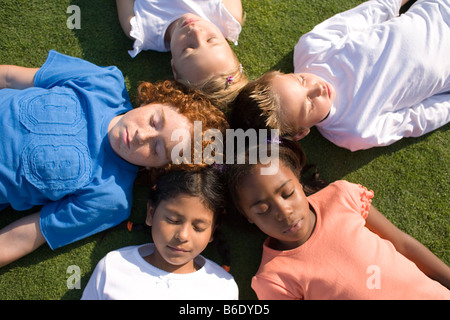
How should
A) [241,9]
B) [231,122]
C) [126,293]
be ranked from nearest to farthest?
[126,293], [231,122], [241,9]

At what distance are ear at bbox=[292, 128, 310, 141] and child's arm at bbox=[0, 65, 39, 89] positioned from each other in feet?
6.03

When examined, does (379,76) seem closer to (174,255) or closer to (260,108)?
(260,108)

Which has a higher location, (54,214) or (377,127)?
(377,127)

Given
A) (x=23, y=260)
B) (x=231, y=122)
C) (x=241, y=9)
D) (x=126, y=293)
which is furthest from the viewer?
(x=241, y=9)

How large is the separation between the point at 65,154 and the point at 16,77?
72 centimetres

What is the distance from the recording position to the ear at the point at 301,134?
7.72 feet

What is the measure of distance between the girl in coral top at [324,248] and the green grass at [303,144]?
0.26 m

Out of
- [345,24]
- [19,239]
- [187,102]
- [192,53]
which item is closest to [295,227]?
[187,102]

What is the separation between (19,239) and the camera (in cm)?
211

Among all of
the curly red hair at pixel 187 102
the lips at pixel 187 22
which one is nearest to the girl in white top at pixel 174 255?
the curly red hair at pixel 187 102

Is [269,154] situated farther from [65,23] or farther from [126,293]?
[65,23]

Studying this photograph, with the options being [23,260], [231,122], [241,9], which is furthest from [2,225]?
[241,9]

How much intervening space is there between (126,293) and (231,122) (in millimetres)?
1292

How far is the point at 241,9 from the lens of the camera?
8.45 ft
